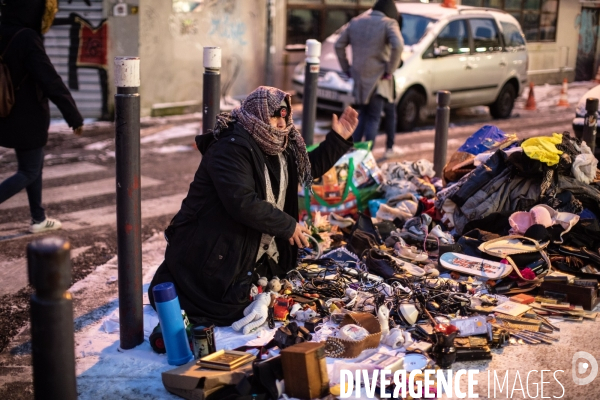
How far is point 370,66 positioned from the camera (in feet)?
31.6

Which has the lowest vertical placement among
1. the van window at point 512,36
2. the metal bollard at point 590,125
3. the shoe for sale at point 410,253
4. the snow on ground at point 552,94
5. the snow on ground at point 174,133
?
the shoe for sale at point 410,253

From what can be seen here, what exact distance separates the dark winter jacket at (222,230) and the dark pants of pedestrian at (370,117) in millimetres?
5066

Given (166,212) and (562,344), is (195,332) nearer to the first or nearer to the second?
(562,344)

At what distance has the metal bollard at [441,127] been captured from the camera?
7730 mm

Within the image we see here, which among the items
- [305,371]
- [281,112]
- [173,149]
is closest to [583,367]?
[305,371]

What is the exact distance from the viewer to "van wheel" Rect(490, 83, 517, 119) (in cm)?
1442

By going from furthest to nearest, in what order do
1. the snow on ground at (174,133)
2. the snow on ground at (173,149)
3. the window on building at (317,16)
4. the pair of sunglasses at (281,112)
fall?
the window on building at (317,16) < the snow on ground at (174,133) < the snow on ground at (173,149) < the pair of sunglasses at (281,112)

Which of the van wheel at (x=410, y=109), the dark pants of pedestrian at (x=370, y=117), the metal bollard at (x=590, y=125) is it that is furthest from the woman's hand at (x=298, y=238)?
the van wheel at (x=410, y=109)

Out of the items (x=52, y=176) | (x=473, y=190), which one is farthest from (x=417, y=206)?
(x=52, y=176)

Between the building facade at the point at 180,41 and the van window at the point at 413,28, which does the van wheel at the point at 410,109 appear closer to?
the van window at the point at 413,28

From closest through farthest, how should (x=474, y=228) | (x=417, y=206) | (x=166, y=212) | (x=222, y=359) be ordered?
(x=222, y=359), (x=474, y=228), (x=417, y=206), (x=166, y=212)

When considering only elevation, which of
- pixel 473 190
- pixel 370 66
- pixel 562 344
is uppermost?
pixel 370 66

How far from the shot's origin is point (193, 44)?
13.4m

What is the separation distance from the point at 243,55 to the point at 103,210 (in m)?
7.30
